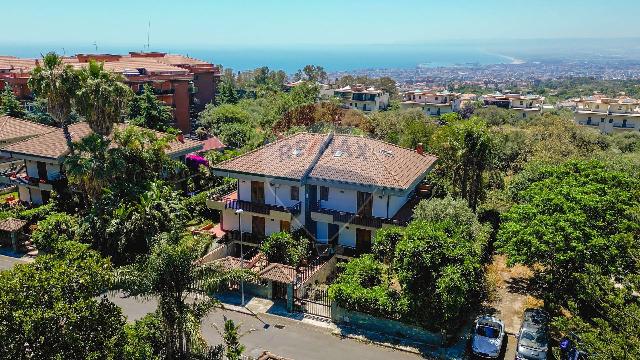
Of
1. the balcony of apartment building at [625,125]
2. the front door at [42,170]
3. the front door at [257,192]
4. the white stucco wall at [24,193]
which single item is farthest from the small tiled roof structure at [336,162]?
the balcony of apartment building at [625,125]

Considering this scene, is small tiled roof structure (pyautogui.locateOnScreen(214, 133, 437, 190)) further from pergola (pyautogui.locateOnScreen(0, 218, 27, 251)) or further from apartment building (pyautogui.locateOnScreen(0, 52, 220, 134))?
apartment building (pyautogui.locateOnScreen(0, 52, 220, 134))

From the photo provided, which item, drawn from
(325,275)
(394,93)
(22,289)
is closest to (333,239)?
(325,275)

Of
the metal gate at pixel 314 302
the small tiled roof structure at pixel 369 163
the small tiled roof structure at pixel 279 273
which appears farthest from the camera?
the small tiled roof structure at pixel 369 163

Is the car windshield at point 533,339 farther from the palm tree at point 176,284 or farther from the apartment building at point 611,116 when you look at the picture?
the apartment building at point 611,116

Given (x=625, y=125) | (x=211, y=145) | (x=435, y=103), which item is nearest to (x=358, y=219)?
(x=211, y=145)

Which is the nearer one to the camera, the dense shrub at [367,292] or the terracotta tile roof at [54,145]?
the dense shrub at [367,292]

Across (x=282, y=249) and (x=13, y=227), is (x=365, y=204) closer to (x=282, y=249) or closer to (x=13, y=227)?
(x=282, y=249)

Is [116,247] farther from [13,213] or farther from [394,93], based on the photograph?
[394,93]
